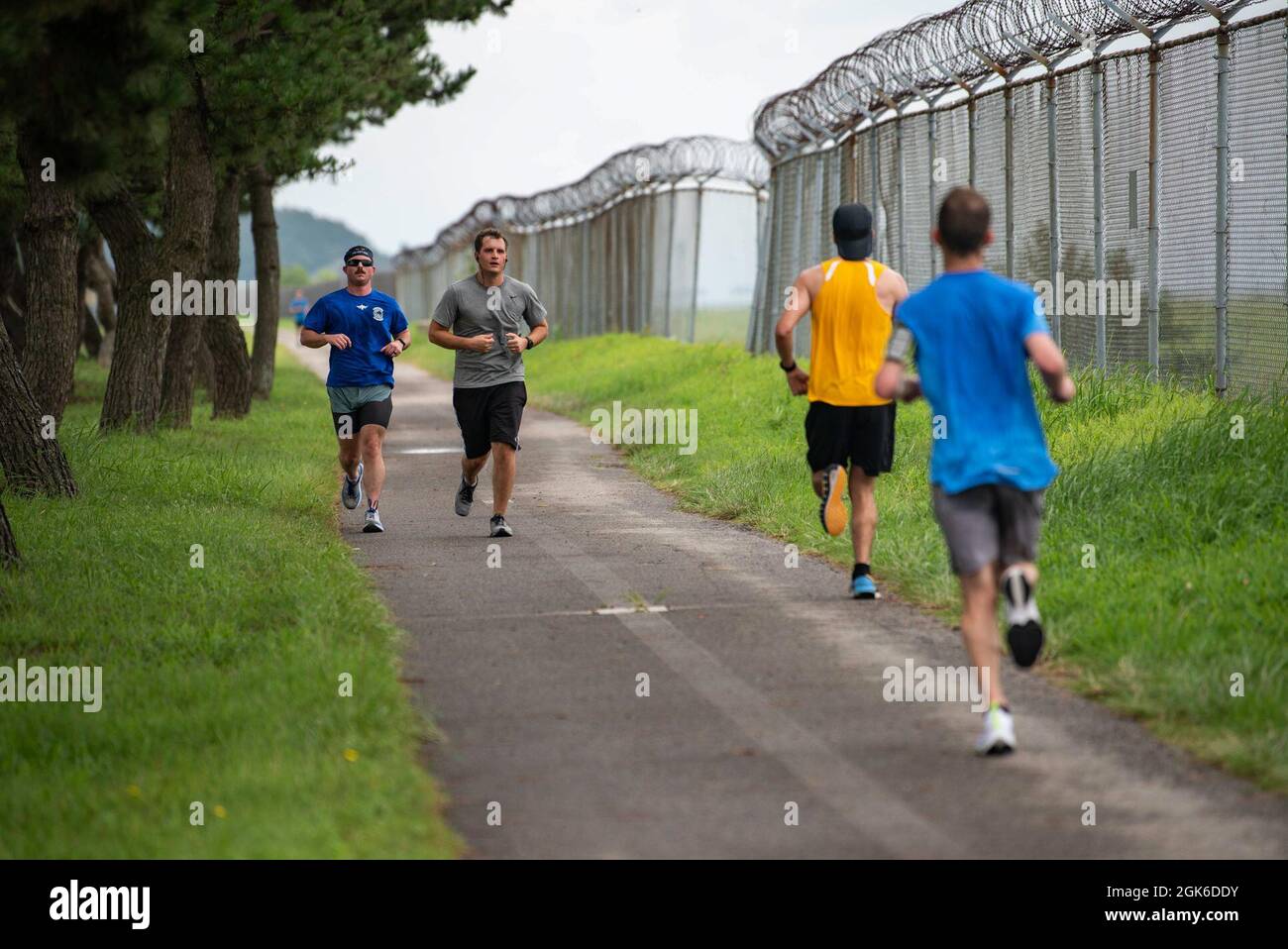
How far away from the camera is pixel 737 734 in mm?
5742

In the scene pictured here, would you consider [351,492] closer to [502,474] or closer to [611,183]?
[502,474]

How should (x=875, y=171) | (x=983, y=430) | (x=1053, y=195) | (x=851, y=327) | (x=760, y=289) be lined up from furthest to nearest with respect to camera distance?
Answer: (x=760, y=289)
(x=875, y=171)
(x=1053, y=195)
(x=851, y=327)
(x=983, y=430)

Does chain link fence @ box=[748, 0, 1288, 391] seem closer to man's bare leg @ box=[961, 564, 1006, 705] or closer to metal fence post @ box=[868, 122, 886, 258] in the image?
metal fence post @ box=[868, 122, 886, 258]

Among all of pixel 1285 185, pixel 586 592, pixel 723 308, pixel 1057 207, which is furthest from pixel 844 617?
pixel 723 308

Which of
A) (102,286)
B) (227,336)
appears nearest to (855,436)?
(227,336)

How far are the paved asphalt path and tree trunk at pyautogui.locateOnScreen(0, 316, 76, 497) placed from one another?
3.20 m

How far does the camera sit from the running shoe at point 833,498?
27.0 feet

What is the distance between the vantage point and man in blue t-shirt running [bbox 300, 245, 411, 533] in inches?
440

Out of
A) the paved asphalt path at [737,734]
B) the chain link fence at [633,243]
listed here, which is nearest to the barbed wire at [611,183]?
the chain link fence at [633,243]

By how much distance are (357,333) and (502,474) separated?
1.56 meters

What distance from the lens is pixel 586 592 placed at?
8.52 metres

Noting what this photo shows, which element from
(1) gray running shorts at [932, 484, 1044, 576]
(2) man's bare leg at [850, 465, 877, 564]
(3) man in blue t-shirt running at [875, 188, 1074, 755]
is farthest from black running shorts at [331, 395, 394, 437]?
(1) gray running shorts at [932, 484, 1044, 576]
